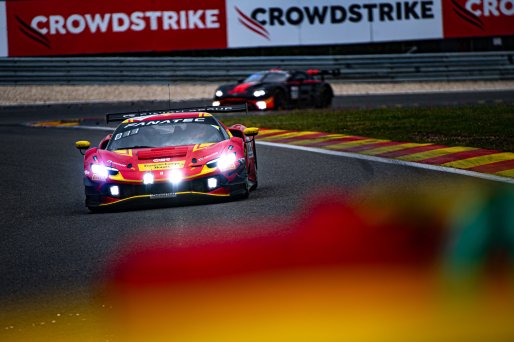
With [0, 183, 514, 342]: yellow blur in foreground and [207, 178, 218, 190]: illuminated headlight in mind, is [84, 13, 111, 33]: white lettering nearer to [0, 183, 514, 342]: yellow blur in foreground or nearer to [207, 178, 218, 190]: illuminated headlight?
[207, 178, 218, 190]: illuminated headlight

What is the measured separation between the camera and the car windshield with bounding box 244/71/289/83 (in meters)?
26.8

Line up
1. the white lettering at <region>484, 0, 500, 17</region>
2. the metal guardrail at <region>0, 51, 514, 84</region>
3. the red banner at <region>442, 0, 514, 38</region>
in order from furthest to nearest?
the white lettering at <region>484, 0, 500, 17</region>
the red banner at <region>442, 0, 514, 38</region>
the metal guardrail at <region>0, 51, 514, 84</region>

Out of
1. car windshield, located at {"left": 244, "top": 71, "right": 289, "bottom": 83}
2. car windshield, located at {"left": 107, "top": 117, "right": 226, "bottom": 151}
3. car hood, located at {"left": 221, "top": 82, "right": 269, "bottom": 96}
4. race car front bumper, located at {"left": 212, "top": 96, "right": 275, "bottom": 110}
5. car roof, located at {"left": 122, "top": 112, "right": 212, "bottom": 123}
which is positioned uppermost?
car windshield, located at {"left": 244, "top": 71, "right": 289, "bottom": 83}

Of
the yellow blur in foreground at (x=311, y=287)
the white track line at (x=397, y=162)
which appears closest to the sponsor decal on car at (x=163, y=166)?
the yellow blur in foreground at (x=311, y=287)

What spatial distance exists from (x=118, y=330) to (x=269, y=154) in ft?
37.2

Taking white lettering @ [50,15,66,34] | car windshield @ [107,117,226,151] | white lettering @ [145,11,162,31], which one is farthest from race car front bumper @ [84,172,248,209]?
white lettering @ [50,15,66,34]

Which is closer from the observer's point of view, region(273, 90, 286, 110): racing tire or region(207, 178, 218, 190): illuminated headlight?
region(207, 178, 218, 190): illuminated headlight

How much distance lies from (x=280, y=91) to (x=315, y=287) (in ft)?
65.6

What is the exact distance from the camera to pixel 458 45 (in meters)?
33.4

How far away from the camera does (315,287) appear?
700cm

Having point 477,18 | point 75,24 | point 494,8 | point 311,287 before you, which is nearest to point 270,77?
point 75,24

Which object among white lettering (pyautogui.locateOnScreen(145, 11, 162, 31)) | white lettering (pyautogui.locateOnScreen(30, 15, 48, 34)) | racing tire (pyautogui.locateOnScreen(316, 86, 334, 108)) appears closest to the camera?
racing tire (pyautogui.locateOnScreen(316, 86, 334, 108))

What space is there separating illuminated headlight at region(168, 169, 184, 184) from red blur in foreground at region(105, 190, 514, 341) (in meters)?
2.19

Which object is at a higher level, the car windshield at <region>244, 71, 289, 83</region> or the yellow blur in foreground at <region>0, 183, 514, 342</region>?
the car windshield at <region>244, 71, 289, 83</region>
